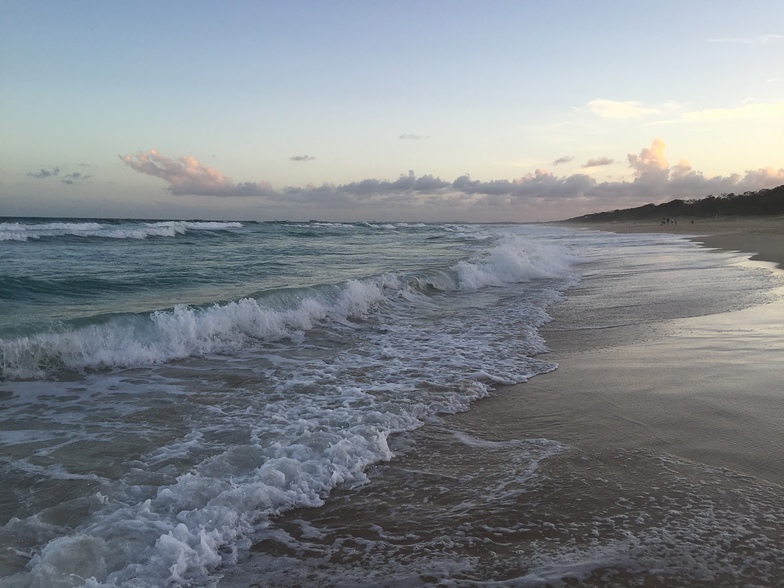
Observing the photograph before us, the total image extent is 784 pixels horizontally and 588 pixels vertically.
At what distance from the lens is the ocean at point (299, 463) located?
2.84 metres

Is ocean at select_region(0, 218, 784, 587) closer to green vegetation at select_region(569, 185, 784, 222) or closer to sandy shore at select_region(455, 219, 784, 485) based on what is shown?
sandy shore at select_region(455, 219, 784, 485)

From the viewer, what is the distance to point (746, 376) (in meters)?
5.60

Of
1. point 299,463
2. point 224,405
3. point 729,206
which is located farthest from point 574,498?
point 729,206

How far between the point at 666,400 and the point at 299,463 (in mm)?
3491

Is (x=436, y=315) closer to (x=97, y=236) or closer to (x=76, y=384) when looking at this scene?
(x=76, y=384)

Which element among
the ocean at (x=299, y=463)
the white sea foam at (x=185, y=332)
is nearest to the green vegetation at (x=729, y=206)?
the white sea foam at (x=185, y=332)

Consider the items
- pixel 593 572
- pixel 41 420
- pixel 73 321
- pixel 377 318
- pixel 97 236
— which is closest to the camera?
pixel 593 572

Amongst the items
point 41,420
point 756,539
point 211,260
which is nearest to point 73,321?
point 41,420

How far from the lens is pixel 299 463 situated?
4.02m

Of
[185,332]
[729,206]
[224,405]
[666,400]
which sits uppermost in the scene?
[729,206]

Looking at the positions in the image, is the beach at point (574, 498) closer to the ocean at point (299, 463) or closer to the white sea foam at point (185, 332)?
the ocean at point (299, 463)

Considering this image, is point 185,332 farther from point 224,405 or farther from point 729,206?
point 729,206

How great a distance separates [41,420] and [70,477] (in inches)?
62.7

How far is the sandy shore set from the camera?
13.5ft
